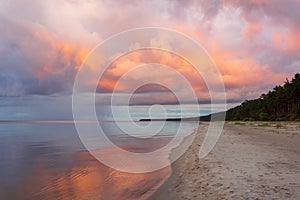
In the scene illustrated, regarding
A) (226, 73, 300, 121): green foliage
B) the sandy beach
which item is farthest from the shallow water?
(226, 73, 300, 121): green foliage

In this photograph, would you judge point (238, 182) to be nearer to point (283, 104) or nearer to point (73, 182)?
point (73, 182)

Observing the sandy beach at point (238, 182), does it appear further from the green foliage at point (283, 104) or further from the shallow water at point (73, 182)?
the green foliage at point (283, 104)

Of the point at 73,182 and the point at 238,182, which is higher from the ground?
the point at 238,182

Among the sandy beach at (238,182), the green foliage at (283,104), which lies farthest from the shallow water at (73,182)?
the green foliage at (283,104)

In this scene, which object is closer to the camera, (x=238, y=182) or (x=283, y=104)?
(x=238, y=182)

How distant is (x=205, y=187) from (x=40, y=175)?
8.43m

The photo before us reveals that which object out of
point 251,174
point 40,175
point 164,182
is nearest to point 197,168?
point 164,182

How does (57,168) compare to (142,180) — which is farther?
(57,168)

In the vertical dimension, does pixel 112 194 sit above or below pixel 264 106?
below

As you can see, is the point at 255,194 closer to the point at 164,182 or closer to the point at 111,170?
the point at 164,182

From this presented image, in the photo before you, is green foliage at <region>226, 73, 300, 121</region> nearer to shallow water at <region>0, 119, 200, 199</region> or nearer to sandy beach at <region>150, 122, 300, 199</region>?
sandy beach at <region>150, 122, 300, 199</region>

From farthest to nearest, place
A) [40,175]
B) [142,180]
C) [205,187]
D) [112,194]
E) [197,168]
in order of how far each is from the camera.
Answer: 1. [40,175]
2. [197,168]
3. [142,180]
4. [112,194]
5. [205,187]

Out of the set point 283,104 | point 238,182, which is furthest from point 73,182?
point 283,104

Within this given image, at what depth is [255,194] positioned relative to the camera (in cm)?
680
